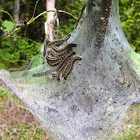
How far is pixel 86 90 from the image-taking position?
200cm

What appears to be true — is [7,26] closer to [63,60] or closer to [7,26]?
[7,26]

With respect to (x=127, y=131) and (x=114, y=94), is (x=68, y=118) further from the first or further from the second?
(x=127, y=131)

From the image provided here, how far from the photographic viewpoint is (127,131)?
3510 mm

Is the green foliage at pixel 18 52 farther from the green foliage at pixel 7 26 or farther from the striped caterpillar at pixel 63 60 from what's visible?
the green foliage at pixel 7 26

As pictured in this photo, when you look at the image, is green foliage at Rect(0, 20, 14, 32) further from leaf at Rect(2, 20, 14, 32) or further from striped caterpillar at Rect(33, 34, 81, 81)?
striped caterpillar at Rect(33, 34, 81, 81)

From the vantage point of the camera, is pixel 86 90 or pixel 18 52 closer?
pixel 86 90

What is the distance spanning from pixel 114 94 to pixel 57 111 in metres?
0.71

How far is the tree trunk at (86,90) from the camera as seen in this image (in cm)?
188

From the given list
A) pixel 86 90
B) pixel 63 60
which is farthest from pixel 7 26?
pixel 86 90

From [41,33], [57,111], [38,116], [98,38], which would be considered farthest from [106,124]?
→ [41,33]

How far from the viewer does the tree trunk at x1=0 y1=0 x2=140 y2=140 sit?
1.88 m

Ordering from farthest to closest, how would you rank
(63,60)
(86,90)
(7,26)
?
(86,90)
(63,60)
(7,26)

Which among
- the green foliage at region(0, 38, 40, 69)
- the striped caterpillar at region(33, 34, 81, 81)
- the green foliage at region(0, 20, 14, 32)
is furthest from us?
the green foliage at region(0, 38, 40, 69)

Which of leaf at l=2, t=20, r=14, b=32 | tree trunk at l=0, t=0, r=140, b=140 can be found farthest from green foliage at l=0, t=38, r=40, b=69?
leaf at l=2, t=20, r=14, b=32
